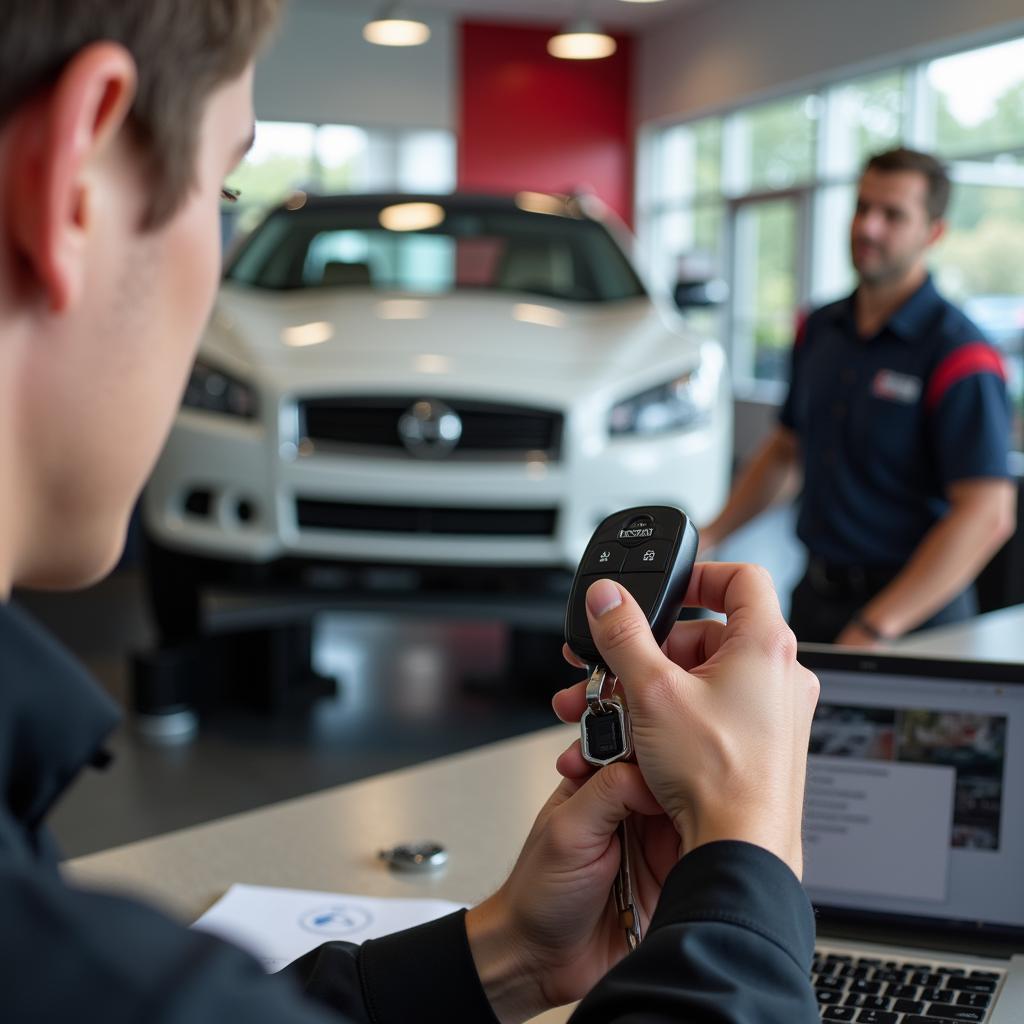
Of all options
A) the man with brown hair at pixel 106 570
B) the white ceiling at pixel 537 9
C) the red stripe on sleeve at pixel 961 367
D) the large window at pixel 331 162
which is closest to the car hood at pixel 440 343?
the red stripe on sleeve at pixel 961 367

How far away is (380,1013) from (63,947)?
599mm

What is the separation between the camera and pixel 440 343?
381cm

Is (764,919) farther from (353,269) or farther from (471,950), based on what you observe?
(353,269)

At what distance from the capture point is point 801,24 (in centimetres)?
1079

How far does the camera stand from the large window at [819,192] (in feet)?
29.2

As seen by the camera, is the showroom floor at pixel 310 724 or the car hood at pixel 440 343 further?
the car hood at pixel 440 343

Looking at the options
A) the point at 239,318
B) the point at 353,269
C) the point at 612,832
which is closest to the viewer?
the point at 612,832

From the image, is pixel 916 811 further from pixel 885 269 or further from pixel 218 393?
pixel 218 393

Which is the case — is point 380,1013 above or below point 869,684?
below

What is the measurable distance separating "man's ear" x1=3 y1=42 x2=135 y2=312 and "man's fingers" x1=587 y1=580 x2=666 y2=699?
0.44 metres

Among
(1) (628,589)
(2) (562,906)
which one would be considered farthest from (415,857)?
(1) (628,589)

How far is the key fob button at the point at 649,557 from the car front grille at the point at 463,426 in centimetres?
265

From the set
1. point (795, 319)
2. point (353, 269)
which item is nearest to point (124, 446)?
point (353, 269)

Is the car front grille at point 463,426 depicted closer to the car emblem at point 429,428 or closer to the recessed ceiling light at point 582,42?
the car emblem at point 429,428
